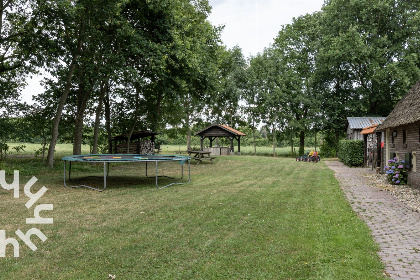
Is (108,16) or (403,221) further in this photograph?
(108,16)

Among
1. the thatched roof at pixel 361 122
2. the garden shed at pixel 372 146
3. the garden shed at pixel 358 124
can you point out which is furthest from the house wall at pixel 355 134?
the garden shed at pixel 372 146

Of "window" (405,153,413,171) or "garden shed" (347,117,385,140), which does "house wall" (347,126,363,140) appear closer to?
"garden shed" (347,117,385,140)

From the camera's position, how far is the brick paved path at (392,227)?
4159mm

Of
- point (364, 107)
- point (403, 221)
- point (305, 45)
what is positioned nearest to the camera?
point (403, 221)

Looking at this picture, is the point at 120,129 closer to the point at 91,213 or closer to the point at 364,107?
the point at 91,213

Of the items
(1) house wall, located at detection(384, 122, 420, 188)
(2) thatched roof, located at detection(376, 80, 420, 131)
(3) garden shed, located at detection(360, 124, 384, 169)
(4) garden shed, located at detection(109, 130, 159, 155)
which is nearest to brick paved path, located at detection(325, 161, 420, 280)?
(1) house wall, located at detection(384, 122, 420, 188)

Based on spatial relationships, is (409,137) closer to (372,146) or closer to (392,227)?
Answer: (392,227)

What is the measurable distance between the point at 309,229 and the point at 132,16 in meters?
16.1

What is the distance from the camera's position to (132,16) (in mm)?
17703

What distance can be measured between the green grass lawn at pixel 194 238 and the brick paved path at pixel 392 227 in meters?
0.21

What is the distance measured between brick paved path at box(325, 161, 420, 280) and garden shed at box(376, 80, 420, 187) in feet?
6.83

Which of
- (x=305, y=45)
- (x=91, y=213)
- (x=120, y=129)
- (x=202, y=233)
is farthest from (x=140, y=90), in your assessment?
(x=305, y=45)

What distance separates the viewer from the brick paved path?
4159 millimetres

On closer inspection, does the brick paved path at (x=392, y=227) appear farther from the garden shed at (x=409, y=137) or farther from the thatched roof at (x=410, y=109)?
the thatched roof at (x=410, y=109)
